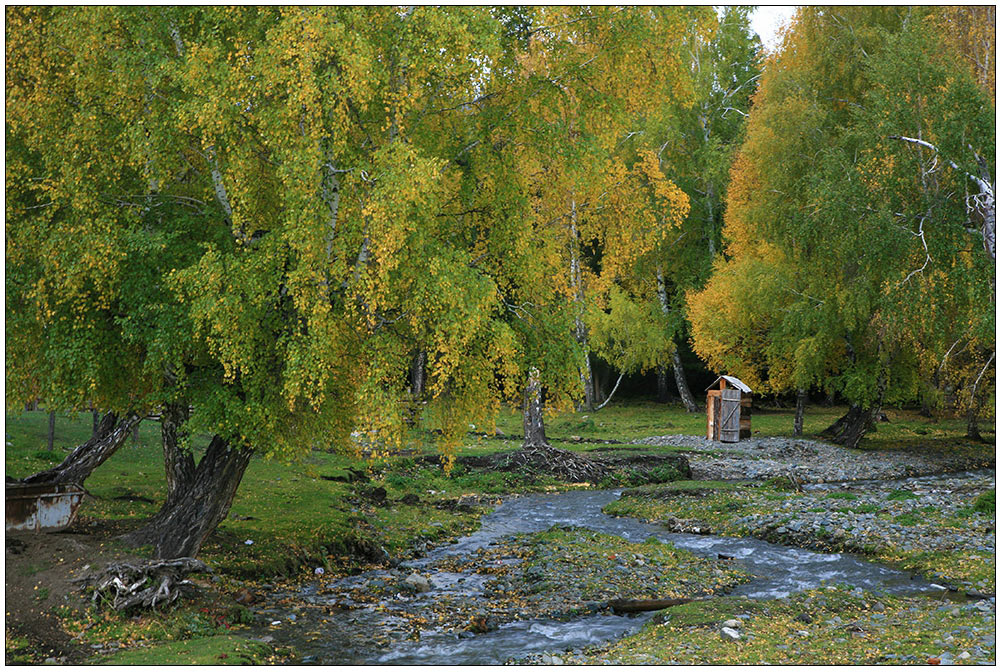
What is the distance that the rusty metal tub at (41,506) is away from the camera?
45.4 ft

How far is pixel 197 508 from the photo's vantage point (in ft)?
48.1

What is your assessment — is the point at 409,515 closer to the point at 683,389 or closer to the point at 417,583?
the point at 417,583

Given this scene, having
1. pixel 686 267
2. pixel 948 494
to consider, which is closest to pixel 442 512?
pixel 948 494

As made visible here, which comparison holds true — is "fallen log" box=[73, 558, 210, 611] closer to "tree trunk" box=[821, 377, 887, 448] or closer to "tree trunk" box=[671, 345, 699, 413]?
"tree trunk" box=[821, 377, 887, 448]

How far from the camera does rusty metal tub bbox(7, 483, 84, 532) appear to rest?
1384 centimetres

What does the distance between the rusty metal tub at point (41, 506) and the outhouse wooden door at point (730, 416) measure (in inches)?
1044

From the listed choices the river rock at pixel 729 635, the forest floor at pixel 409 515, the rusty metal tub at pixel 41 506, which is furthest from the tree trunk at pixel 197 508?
the river rock at pixel 729 635

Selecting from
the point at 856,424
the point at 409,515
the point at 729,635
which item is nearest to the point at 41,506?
the point at 409,515

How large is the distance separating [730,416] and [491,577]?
2195 centimetres

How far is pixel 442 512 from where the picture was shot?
2248 centimetres

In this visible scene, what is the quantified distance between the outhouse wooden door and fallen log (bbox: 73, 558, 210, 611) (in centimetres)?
2639

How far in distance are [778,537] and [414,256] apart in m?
11.4

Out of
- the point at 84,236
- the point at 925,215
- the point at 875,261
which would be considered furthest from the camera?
the point at 875,261

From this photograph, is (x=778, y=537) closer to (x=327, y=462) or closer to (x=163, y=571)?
(x=163, y=571)
